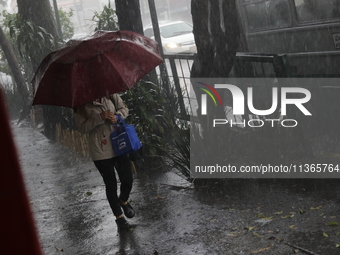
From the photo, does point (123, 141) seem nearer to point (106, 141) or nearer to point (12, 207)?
point (106, 141)

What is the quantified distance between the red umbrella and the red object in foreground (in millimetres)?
4619

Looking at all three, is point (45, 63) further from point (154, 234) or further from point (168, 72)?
point (168, 72)

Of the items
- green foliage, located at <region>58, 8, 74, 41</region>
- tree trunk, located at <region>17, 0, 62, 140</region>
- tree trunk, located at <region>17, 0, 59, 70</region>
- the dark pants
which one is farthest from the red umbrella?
green foliage, located at <region>58, 8, 74, 41</region>

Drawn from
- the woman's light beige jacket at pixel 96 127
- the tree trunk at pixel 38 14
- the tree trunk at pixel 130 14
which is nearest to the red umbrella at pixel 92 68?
the woman's light beige jacket at pixel 96 127

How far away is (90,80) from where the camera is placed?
520 centimetres

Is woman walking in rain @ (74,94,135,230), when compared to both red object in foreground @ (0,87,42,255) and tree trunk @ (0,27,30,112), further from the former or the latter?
tree trunk @ (0,27,30,112)

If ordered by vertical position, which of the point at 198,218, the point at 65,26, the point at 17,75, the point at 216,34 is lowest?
the point at 17,75

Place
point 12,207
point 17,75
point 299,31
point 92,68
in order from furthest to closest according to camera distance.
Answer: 1. point 17,75
2. point 299,31
3. point 92,68
4. point 12,207

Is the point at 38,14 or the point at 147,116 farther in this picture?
the point at 38,14

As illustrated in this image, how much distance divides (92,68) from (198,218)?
1.68 m

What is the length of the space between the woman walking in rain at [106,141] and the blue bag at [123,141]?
0.06 meters

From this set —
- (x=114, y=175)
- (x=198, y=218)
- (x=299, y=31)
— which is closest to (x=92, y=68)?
(x=114, y=175)

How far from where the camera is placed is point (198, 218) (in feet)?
17.6

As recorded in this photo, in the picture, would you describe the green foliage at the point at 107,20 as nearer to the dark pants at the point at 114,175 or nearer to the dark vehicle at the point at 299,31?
the dark vehicle at the point at 299,31
